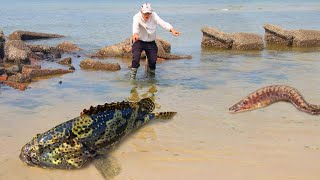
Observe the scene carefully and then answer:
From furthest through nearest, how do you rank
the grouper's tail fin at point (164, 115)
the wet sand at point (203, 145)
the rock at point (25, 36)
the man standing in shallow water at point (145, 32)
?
1. the rock at point (25, 36)
2. the man standing in shallow water at point (145, 32)
3. the grouper's tail fin at point (164, 115)
4. the wet sand at point (203, 145)

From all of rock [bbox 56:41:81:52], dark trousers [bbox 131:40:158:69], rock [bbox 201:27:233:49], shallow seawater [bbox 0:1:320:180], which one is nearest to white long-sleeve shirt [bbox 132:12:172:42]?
dark trousers [bbox 131:40:158:69]

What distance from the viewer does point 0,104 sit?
8.70 m

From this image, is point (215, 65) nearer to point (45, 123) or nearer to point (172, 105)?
point (172, 105)

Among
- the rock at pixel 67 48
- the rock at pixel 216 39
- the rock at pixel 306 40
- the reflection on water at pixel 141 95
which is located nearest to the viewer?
the reflection on water at pixel 141 95

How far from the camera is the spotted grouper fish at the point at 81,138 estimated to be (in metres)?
5.48

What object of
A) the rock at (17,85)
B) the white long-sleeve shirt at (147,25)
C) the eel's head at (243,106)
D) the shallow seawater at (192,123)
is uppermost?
the white long-sleeve shirt at (147,25)

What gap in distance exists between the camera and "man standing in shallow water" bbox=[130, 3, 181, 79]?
1090 centimetres

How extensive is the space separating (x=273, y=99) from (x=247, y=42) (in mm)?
8955

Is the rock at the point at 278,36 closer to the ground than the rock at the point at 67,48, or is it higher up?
higher up

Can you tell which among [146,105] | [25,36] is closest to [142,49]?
[146,105]

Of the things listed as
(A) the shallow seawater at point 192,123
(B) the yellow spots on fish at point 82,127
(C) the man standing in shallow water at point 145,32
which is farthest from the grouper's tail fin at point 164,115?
(C) the man standing in shallow water at point 145,32

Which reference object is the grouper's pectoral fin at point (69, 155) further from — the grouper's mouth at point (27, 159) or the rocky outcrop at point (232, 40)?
the rocky outcrop at point (232, 40)

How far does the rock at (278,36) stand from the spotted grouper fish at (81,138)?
1338cm

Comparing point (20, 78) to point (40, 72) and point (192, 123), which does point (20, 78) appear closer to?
point (40, 72)
